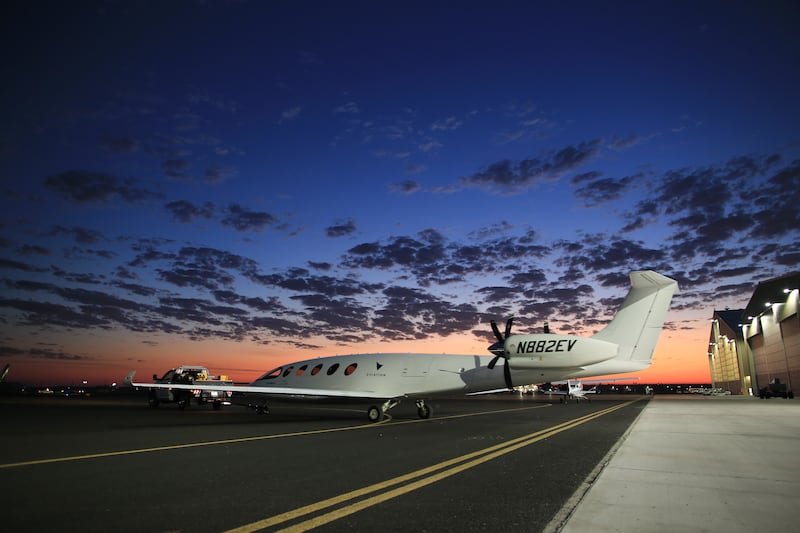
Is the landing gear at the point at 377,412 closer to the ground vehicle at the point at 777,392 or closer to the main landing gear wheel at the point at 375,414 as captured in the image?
the main landing gear wheel at the point at 375,414

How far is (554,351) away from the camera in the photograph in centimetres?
1577

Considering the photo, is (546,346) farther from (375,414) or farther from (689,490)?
(689,490)

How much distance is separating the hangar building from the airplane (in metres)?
38.2

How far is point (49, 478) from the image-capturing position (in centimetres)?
721

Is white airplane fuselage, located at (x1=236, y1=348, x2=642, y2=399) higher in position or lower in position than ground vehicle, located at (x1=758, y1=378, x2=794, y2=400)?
higher

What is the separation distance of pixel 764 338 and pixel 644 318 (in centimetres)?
5620

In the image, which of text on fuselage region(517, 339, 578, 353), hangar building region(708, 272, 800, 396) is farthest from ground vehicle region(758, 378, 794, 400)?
text on fuselage region(517, 339, 578, 353)

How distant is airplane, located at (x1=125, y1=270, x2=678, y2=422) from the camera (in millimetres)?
15266

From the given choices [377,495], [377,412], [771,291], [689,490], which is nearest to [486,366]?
[377,412]

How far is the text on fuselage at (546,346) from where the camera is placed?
1548 centimetres

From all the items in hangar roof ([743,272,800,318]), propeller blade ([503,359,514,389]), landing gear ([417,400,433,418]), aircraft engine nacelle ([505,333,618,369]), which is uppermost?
hangar roof ([743,272,800,318])

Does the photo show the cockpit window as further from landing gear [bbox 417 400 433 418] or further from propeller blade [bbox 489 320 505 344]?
propeller blade [bbox 489 320 505 344]

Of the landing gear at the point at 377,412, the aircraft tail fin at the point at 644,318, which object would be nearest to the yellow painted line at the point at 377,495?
the aircraft tail fin at the point at 644,318

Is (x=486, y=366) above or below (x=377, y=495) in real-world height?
above
